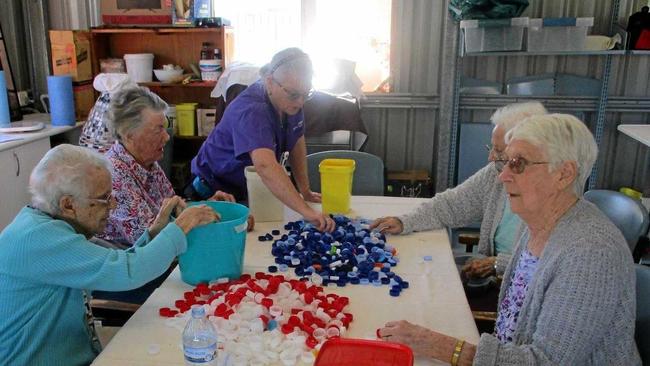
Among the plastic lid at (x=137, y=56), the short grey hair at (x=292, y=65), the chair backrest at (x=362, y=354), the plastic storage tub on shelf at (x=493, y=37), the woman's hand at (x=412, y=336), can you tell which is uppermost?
the plastic storage tub on shelf at (x=493, y=37)

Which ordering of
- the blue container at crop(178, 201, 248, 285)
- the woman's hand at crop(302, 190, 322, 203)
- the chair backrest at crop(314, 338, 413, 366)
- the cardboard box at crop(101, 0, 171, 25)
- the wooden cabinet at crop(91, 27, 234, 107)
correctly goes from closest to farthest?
the chair backrest at crop(314, 338, 413, 366)
the blue container at crop(178, 201, 248, 285)
the woman's hand at crop(302, 190, 322, 203)
the cardboard box at crop(101, 0, 171, 25)
the wooden cabinet at crop(91, 27, 234, 107)

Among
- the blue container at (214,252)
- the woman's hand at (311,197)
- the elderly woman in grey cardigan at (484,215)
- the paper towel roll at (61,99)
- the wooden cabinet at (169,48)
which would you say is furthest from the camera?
the wooden cabinet at (169,48)

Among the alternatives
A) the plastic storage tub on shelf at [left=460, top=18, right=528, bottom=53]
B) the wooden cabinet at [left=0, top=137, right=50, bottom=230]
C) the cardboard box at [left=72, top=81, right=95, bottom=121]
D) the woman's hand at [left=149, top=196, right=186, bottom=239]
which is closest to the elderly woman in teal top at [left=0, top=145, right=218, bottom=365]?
the woman's hand at [left=149, top=196, right=186, bottom=239]

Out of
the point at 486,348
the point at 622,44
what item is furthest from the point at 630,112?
the point at 486,348

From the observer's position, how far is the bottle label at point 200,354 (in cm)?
133

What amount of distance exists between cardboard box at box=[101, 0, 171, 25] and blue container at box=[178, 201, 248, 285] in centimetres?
348

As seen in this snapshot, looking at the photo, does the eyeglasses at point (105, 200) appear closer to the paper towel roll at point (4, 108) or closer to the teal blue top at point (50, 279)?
the teal blue top at point (50, 279)

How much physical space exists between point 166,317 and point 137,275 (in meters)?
0.15

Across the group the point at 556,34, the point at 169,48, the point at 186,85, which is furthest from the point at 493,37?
the point at 169,48

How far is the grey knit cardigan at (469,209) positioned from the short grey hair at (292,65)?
2.55ft

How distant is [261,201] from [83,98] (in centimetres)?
329

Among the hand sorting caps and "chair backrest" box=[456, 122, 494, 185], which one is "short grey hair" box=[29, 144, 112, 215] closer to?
the hand sorting caps

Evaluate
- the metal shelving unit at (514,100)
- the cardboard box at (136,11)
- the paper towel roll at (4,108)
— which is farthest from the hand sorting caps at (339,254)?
the paper towel roll at (4,108)

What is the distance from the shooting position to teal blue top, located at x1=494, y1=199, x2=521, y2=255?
2330 mm
